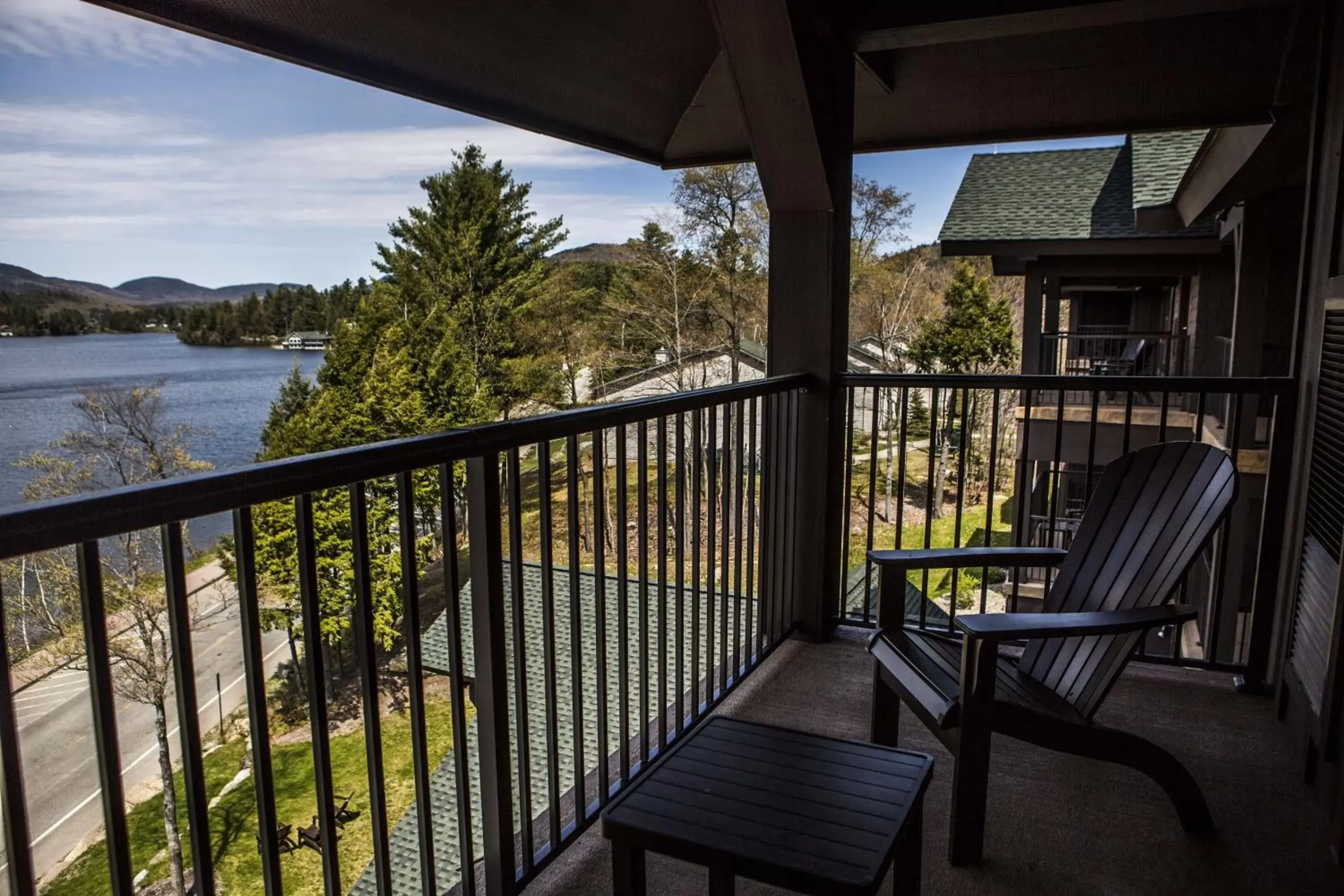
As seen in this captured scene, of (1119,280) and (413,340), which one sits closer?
(1119,280)

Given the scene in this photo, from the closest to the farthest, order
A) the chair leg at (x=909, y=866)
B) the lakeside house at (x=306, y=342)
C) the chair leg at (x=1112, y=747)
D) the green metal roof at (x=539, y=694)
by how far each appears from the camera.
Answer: the chair leg at (x=909, y=866)
the chair leg at (x=1112, y=747)
the green metal roof at (x=539, y=694)
the lakeside house at (x=306, y=342)

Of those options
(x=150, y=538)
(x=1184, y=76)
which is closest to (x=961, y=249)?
(x=1184, y=76)

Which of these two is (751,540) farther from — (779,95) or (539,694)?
(539,694)

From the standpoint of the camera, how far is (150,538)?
513 inches

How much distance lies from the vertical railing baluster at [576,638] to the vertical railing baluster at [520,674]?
5.1 inches

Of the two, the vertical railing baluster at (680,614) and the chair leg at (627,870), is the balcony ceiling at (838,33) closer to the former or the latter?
the vertical railing baluster at (680,614)

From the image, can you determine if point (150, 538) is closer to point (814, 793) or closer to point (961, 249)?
point (961, 249)

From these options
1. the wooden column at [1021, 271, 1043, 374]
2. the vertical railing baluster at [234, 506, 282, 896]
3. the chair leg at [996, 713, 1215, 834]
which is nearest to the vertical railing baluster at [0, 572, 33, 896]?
the vertical railing baluster at [234, 506, 282, 896]

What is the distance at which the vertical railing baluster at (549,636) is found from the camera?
6.20 feet

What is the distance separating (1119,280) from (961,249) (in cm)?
367

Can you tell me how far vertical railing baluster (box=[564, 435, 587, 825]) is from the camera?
6.77 feet

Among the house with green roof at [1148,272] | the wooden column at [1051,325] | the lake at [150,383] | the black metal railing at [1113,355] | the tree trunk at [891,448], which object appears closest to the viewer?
the house with green roof at [1148,272]

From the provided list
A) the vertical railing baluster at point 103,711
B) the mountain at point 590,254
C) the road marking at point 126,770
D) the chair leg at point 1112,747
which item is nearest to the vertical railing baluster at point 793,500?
the chair leg at point 1112,747

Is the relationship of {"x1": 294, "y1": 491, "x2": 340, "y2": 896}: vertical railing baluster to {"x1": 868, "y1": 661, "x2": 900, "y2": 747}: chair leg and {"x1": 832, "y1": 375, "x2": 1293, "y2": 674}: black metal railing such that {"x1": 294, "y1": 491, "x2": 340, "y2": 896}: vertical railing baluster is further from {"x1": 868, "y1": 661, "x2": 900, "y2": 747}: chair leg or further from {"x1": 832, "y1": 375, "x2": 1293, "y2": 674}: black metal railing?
{"x1": 832, "y1": 375, "x2": 1293, "y2": 674}: black metal railing
